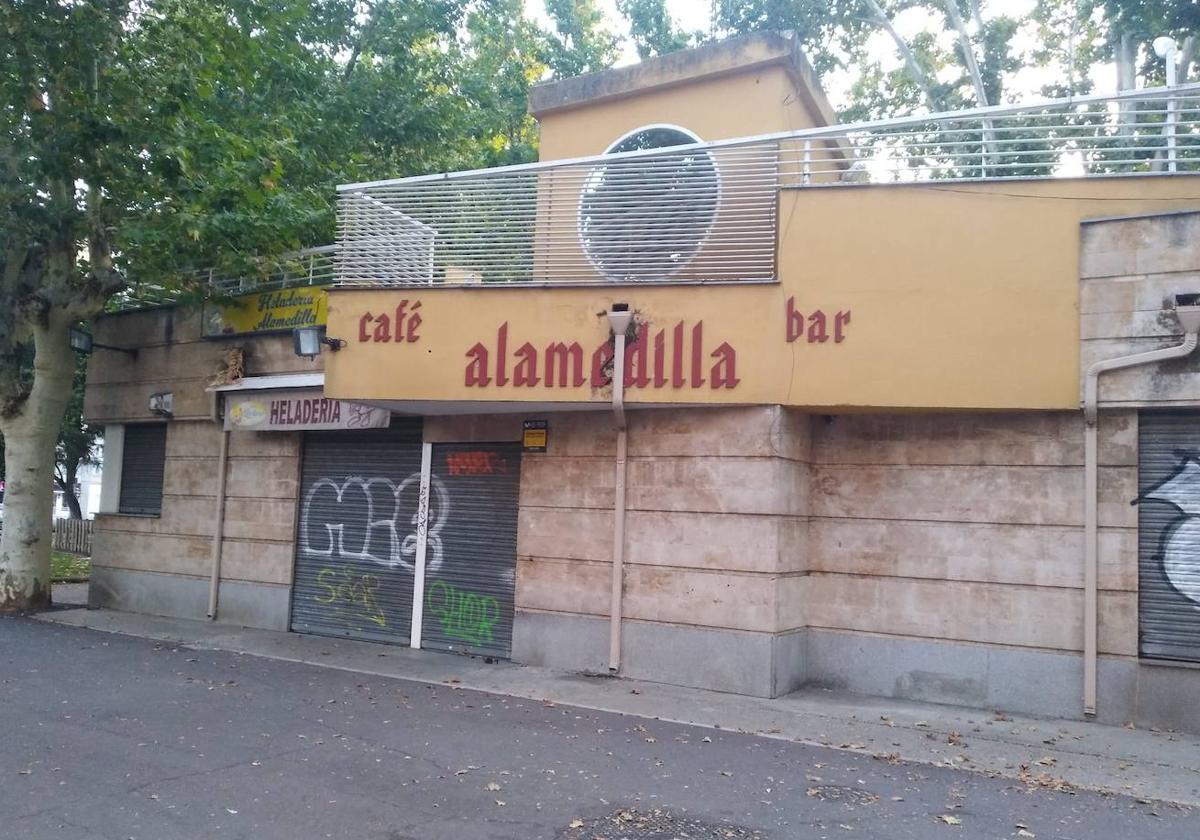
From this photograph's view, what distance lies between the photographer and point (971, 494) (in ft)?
29.6

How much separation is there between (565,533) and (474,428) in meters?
1.81

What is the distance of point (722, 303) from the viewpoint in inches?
370

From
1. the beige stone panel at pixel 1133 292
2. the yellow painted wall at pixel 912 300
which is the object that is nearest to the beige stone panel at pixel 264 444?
the yellow painted wall at pixel 912 300

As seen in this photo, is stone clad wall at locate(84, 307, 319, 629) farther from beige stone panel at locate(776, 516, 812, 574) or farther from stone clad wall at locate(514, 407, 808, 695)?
beige stone panel at locate(776, 516, 812, 574)

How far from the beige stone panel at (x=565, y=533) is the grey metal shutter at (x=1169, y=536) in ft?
14.8

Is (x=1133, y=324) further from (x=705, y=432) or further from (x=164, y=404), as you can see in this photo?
(x=164, y=404)

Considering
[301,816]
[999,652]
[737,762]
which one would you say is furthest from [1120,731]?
[301,816]

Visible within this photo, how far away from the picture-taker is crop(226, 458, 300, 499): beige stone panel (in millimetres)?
12758

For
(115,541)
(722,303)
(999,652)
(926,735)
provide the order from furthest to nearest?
(115,541)
(722,303)
(999,652)
(926,735)

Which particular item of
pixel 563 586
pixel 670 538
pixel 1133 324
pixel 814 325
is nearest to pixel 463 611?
pixel 563 586

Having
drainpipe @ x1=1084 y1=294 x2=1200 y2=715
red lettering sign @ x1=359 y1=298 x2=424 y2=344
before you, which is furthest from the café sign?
drainpipe @ x1=1084 y1=294 x2=1200 y2=715

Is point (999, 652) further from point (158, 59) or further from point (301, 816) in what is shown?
point (158, 59)

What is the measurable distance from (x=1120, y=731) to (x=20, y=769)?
7.93 m

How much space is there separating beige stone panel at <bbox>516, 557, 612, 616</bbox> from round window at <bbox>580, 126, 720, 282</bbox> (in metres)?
2.89
